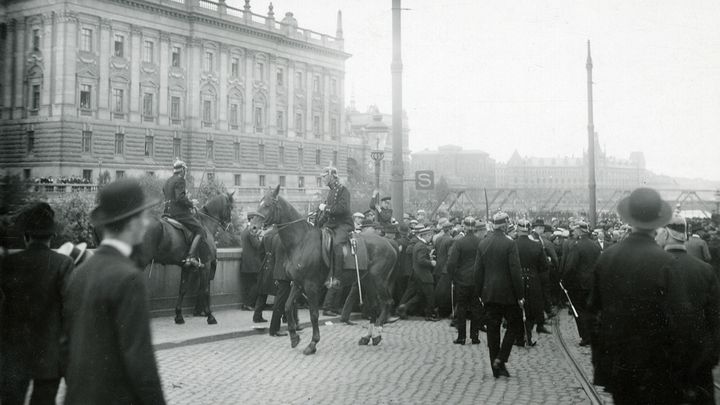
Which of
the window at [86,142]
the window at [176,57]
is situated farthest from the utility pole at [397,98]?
the window at [176,57]

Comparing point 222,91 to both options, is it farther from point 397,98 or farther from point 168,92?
point 397,98

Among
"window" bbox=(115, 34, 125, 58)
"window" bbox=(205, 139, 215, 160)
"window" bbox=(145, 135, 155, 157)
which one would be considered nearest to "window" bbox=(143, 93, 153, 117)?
"window" bbox=(145, 135, 155, 157)

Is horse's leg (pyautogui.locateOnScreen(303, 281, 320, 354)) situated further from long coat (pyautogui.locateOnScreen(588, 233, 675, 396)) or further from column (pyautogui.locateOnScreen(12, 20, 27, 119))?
column (pyautogui.locateOnScreen(12, 20, 27, 119))

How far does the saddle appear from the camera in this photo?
11.5 metres

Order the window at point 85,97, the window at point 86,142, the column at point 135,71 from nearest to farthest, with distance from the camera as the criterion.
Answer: the window at point 86,142 → the window at point 85,97 → the column at point 135,71

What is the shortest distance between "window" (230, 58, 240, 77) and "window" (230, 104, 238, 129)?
3303mm

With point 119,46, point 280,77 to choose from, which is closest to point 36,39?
point 119,46

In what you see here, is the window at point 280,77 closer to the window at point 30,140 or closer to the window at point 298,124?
the window at point 298,124

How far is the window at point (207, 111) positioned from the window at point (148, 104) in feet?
20.7

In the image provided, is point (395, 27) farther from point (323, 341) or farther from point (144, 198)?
point (144, 198)

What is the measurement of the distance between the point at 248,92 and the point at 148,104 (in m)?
13.2

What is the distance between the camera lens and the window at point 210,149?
237 feet

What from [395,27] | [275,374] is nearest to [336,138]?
[395,27]

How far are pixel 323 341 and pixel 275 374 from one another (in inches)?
122
